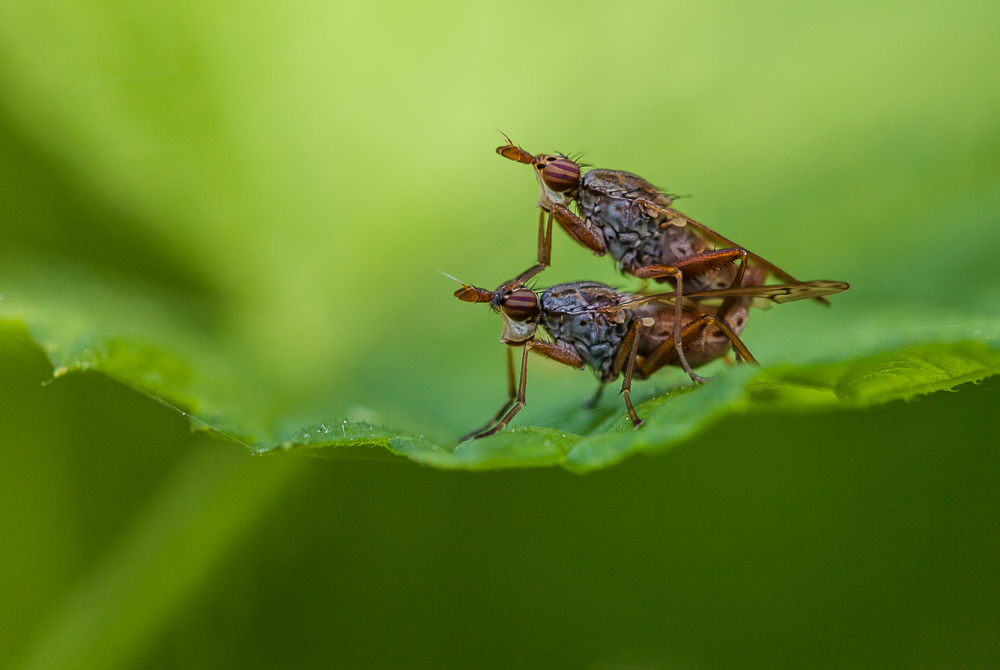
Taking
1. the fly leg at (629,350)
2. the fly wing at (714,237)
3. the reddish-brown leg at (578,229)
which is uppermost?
the fly wing at (714,237)

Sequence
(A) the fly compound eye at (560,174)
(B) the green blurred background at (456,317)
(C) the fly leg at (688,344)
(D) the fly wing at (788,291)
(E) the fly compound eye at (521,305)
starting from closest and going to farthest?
(B) the green blurred background at (456,317) → (D) the fly wing at (788,291) → (C) the fly leg at (688,344) → (E) the fly compound eye at (521,305) → (A) the fly compound eye at (560,174)

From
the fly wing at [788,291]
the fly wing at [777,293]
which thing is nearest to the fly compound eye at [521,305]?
the fly wing at [777,293]

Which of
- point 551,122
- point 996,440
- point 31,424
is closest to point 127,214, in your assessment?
point 31,424

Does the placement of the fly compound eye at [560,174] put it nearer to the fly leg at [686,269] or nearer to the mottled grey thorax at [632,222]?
the mottled grey thorax at [632,222]

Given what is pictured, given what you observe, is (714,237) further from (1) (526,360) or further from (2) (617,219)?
(1) (526,360)

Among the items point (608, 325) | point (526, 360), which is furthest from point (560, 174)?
point (526, 360)

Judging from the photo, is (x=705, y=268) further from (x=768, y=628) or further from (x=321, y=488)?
(x=321, y=488)
